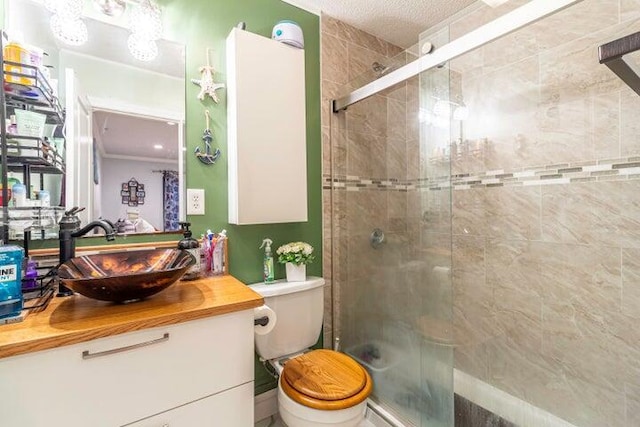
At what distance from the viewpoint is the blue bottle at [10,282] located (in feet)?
2.71

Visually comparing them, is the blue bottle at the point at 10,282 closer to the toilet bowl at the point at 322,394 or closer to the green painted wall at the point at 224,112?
the green painted wall at the point at 224,112

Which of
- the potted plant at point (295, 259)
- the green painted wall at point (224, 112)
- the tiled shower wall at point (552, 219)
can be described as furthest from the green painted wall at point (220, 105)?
the tiled shower wall at point (552, 219)

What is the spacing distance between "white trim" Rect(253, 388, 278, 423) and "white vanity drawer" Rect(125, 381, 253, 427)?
2.10 feet

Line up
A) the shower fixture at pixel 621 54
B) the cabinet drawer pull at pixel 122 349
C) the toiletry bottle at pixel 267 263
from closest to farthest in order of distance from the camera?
the shower fixture at pixel 621 54, the cabinet drawer pull at pixel 122 349, the toiletry bottle at pixel 267 263

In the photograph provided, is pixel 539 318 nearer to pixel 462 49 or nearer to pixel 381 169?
pixel 381 169

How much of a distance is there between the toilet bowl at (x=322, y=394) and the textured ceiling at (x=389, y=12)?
1965 mm

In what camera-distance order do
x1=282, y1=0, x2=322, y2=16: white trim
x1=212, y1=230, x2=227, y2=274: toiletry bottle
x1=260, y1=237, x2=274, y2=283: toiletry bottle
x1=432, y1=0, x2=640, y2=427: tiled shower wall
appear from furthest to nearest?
x1=282, y1=0, x2=322, y2=16: white trim → x1=260, y1=237, x2=274, y2=283: toiletry bottle → x1=212, y1=230, x2=227, y2=274: toiletry bottle → x1=432, y1=0, x2=640, y2=427: tiled shower wall

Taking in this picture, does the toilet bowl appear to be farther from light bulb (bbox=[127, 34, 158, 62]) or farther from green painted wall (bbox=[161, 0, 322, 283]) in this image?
light bulb (bbox=[127, 34, 158, 62])

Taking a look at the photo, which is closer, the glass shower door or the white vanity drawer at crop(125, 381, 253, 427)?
the white vanity drawer at crop(125, 381, 253, 427)

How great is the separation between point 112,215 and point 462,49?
1614 millimetres

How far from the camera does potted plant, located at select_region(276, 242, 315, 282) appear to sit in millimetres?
1613

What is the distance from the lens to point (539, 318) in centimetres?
153

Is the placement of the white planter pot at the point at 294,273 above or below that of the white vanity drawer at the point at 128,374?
above

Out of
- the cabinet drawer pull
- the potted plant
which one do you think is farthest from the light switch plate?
the cabinet drawer pull
